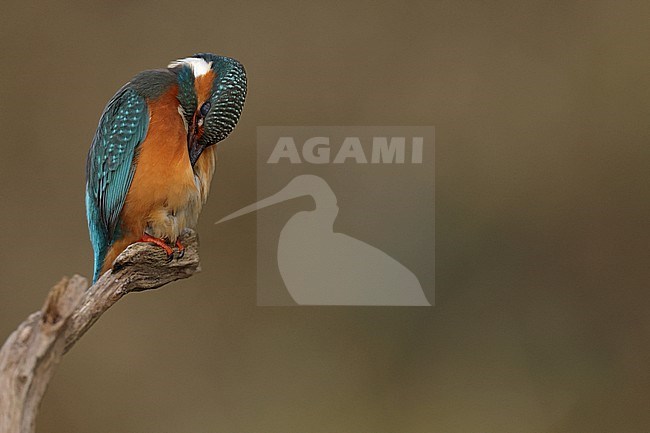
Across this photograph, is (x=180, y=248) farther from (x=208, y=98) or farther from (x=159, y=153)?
(x=208, y=98)

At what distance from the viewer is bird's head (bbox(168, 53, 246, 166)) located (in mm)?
1907

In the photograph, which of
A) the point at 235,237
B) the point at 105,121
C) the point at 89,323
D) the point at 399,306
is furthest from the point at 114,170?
the point at 399,306

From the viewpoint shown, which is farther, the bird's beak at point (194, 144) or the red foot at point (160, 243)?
the bird's beak at point (194, 144)

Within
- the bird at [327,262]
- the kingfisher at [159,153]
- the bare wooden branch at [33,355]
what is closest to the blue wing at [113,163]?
the kingfisher at [159,153]

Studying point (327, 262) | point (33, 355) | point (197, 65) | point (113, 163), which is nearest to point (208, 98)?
point (197, 65)

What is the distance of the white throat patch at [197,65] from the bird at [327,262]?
1177 mm

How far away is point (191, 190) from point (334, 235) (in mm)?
1596

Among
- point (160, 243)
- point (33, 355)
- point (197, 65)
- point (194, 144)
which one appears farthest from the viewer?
point (197, 65)

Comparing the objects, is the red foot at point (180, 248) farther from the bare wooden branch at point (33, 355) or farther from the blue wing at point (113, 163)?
the bare wooden branch at point (33, 355)

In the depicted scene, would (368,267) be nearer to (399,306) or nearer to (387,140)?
(399,306)

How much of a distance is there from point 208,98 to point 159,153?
0.17 meters

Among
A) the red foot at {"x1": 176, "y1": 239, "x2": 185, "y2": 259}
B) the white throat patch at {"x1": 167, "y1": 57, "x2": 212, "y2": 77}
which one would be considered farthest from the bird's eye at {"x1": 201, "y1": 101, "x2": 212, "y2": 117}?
the red foot at {"x1": 176, "y1": 239, "x2": 185, "y2": 259}

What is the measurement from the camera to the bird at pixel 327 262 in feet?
11.2

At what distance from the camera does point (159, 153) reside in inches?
76.6
